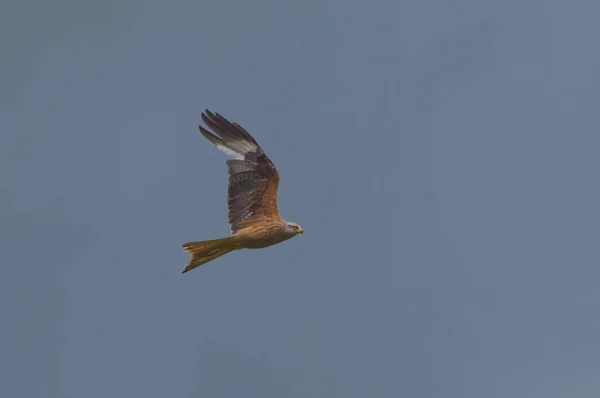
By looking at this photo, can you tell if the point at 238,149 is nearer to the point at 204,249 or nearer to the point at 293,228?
the point at 293,228

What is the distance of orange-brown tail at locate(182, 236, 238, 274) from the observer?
38.8 ft

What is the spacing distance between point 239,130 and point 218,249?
8.03 feet

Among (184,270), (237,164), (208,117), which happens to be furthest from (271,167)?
(184,270)

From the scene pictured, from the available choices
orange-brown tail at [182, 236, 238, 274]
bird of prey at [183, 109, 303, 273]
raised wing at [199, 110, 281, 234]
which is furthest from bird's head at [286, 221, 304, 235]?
orange-brown tail at [182, 236, 238, 274]

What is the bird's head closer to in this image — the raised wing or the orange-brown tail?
the raised wing

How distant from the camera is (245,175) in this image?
12805mm

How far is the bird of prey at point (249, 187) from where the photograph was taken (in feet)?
41.3

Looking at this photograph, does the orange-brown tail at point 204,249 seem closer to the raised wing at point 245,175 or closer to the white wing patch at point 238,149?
A: the raised wing at point 245,175

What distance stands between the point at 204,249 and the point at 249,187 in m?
1.72

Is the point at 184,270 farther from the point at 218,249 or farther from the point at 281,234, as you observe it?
the point at 281,234

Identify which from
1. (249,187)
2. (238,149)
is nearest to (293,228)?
(249,187)

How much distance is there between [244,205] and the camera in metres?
12.9

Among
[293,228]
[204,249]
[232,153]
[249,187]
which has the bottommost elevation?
[204,249]

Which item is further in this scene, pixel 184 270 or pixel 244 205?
pixel 244 205
